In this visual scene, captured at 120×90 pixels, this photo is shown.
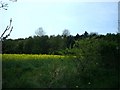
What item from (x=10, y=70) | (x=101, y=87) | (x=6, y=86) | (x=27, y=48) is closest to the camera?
(x=6, y=86)

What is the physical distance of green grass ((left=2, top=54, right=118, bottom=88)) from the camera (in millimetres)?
14262

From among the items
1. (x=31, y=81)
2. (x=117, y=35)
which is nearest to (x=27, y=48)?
(x=117, y=35)

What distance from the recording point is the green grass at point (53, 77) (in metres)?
14.3

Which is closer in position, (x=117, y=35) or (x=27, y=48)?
(x=117, y=35)

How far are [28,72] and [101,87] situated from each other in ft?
12.8

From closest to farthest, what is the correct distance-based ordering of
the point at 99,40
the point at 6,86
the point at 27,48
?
the point at 6,86 → the point at 99,40 → the point at 27,48

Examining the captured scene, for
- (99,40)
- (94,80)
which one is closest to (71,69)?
(94,80)

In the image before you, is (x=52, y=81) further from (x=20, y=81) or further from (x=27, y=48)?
(x=27, y=48)

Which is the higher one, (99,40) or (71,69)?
(99,40)

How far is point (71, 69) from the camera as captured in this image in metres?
15.9

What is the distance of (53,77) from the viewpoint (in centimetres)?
1485

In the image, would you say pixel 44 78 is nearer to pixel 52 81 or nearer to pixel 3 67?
pixel 52 81

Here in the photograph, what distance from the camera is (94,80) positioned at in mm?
15609

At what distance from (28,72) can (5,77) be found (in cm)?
209
